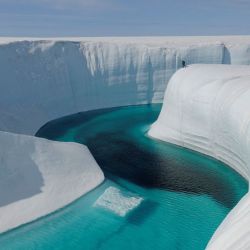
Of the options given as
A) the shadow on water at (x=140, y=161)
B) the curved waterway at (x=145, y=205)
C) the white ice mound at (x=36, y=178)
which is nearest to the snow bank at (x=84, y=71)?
the shadow on water at (x=140, y=161)

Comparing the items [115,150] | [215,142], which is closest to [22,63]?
[115,150]

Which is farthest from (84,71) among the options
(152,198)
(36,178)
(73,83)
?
(152,198)

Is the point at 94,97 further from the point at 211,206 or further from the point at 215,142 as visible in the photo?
the point at 211,206

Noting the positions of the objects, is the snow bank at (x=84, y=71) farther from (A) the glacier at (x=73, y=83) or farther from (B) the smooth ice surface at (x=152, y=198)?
(B) the smooth ice surface at (x=152, y=198)

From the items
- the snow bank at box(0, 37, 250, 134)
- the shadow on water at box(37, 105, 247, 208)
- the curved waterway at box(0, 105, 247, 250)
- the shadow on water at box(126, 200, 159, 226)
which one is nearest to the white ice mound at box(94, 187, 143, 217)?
the curved waterway at box(0, 105, 247, 250)

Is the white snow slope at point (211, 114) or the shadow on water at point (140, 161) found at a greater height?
the white snow slope at point (211, 114)

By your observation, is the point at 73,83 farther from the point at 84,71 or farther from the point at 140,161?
the point at 140,161
